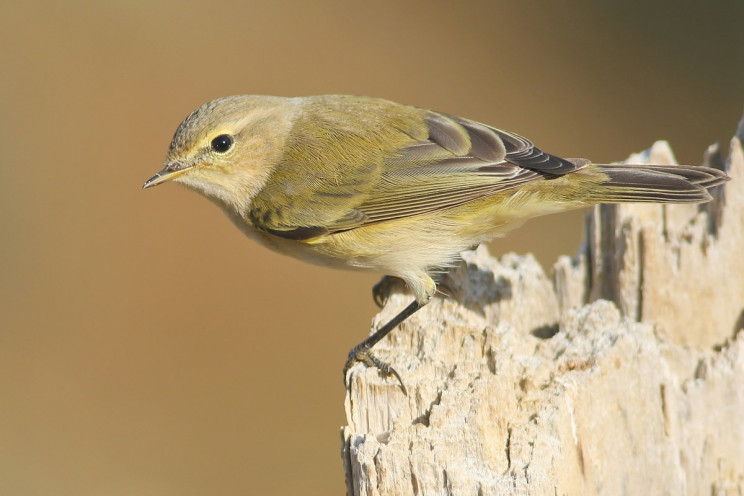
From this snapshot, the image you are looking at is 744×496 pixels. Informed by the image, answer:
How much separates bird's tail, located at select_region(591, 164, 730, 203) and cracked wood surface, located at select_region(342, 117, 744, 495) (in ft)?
0.52

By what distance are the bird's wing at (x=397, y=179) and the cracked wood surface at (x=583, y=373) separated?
1.55 feet

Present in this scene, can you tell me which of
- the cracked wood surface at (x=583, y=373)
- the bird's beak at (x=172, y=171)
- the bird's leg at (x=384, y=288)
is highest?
the bird's beak at (x=172, y=171)

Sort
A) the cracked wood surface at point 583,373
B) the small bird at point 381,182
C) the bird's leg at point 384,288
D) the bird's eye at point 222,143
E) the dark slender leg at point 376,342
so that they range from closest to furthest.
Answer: the cracked wood surface at point 583,373 → the dark slender leg at point 376,342 → the small bird at point 381,182 → the bird's eye at point 222,143 → the bird's leg at point 384,288

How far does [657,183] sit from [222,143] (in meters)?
2.31

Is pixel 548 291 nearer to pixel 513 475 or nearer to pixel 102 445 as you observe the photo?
pixel 513 475

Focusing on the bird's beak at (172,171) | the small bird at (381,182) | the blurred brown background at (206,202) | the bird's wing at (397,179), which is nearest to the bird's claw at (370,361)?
the small bird at (381,182)

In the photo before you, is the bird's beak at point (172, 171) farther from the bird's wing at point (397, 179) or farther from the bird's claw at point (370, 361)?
the bird's claw at point (370, 361)

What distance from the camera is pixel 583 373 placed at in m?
3.34

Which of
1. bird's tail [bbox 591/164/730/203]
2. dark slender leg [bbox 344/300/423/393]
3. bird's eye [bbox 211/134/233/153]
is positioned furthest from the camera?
bird's eye [bbox 211/134/233/153]

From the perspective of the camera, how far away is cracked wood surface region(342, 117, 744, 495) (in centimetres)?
296

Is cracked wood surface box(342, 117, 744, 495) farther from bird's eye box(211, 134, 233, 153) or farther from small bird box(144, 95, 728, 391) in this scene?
bird's eye box(211, 134, 233, 153)

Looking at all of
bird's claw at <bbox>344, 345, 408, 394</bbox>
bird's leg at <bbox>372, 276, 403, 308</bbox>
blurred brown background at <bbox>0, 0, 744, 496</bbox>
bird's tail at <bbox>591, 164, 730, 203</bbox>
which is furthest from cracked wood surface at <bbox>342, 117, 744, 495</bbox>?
blurred brown background at <bbox>0, 0, 744, 496</bbox>

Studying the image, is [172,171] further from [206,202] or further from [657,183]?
[206,202]

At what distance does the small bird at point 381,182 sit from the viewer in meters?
4.38
